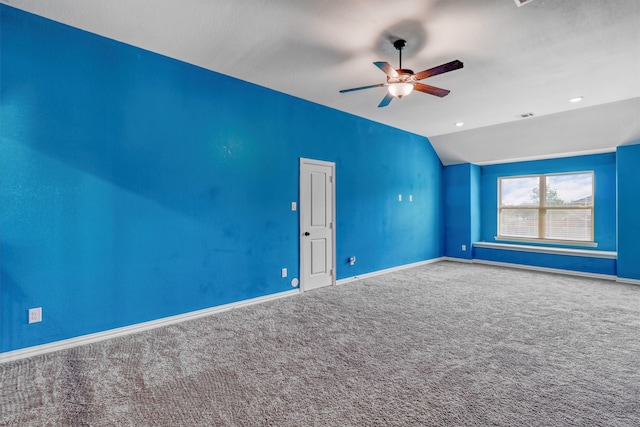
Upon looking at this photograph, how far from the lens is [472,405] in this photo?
1.98 metres

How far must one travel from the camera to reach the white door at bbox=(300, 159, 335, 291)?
4.67m

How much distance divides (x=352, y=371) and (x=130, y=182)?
2.78 meters

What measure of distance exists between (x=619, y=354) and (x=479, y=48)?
123 inches

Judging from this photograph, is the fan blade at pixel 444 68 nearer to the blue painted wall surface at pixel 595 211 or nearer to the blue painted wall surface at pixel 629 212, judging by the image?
the blue painted wall surface at pixel 629 212

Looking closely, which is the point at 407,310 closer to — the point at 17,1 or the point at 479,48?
the point at 479,48

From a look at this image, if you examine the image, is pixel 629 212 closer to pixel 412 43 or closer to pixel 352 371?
pixel 412 43

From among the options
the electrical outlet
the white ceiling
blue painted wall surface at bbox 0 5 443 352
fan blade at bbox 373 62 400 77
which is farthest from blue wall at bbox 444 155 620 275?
the electrical outlet

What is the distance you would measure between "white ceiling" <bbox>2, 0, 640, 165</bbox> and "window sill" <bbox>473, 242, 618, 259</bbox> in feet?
6.98

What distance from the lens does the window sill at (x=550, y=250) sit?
560 cm

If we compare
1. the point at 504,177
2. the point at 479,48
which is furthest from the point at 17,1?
the point at 504,177

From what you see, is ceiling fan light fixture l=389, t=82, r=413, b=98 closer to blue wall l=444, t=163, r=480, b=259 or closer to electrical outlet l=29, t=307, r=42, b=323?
electrical outlet l=29, t=307, r=42, b=323

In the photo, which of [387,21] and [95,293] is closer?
[387,21]

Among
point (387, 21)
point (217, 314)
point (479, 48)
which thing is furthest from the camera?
point (217, 314)

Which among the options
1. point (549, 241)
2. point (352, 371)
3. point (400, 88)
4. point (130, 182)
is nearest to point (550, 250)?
point (549, 241)
